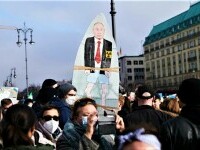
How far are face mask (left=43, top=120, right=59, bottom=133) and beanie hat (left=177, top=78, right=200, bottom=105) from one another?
1409 millimetres

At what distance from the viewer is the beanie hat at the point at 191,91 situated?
405 cm

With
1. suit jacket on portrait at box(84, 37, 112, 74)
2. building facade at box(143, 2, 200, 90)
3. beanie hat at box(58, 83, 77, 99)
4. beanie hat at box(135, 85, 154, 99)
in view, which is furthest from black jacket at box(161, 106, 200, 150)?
building facade at box(143, 2, 200, 90)

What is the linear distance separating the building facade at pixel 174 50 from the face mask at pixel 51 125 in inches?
3440

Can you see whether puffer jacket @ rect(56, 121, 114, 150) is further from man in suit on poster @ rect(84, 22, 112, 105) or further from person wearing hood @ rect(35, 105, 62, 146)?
man in suit on poster @ rect(84, 22, 112, 105)

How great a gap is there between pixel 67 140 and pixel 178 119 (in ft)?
3.22

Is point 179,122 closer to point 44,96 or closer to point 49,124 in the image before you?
point 49,124

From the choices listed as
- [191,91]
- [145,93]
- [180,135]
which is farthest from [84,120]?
[145,93]

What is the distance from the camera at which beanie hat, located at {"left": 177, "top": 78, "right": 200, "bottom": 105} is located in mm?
4055

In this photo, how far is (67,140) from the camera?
3.73 metres

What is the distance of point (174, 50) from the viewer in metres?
102

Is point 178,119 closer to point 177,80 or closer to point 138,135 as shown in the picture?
point 138,135

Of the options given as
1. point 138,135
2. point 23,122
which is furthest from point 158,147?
point 23,122

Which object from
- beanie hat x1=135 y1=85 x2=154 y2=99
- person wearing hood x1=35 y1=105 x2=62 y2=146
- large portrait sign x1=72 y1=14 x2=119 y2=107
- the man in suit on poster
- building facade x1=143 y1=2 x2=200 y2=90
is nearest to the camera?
person wearing hood x1=35 y1=105 x2=62 y2=146

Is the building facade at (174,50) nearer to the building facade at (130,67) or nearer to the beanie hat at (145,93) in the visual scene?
the building facade at (130,67)
